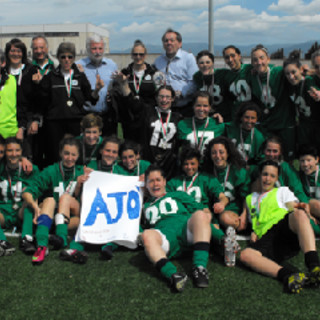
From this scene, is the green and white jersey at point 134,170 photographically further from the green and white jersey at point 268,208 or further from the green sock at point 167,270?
the green sock at point 167,270

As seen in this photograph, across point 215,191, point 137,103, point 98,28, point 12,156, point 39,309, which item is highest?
point 98,28

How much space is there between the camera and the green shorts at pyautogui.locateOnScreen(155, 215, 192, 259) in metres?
4.04

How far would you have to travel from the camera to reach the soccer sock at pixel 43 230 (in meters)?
4.25

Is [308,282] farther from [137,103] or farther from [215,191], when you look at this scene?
[137,103]

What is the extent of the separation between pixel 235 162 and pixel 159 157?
1030mm

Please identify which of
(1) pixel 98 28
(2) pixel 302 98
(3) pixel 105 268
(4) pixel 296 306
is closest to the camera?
(4) pixel 296 306

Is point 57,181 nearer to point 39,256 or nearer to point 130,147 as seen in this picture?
point 130,147

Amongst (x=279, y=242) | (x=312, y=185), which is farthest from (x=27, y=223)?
(x=312, y=185)

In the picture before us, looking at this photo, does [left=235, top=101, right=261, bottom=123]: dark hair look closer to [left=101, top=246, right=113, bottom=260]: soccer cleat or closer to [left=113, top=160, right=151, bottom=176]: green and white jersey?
[left=113, top=160, right=151, bottom=176]: green and white jersey

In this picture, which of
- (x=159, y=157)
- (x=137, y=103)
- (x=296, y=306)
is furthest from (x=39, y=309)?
(x=137, y=103)

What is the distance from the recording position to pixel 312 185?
4.84 m

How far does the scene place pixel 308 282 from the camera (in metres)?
3.46

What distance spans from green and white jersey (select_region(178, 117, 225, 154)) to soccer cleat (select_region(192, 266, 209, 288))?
6.50ft

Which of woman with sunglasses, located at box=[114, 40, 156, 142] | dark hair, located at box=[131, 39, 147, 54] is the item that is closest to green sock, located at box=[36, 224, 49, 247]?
woman with sunglasses, located at box=[114, 40, 156, 142]
